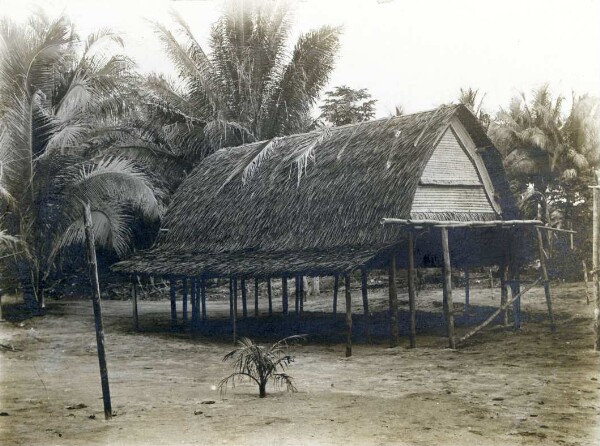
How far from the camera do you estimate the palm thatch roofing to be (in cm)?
1352

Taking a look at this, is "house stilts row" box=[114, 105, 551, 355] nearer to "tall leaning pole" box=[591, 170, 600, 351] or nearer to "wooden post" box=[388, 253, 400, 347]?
"wooden post" box=[388, 253, 400, 347]

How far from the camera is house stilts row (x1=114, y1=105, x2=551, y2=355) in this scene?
523 inches

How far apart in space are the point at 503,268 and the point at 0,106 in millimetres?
12236

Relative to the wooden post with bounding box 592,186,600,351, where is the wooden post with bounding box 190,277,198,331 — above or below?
below

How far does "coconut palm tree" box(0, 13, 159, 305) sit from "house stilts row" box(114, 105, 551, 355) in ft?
6.54

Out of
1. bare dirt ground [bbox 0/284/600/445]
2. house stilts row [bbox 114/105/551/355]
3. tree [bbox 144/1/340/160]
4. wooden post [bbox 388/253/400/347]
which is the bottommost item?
bare dirt ground [bbox 0/284/600/445]

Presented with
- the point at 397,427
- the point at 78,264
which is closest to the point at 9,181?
the point at 78,264

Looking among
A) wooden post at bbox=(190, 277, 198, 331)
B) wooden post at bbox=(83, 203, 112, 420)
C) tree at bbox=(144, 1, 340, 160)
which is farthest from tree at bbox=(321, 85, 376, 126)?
wooden post at bbox=(83, 203, 112, 420)

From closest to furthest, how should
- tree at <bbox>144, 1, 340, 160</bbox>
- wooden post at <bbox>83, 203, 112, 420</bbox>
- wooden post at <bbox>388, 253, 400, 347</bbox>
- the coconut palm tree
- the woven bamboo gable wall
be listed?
wooden post at <bbox>83, 203, 112, 420</bbox>
wooden post at <bbox>388, 253, 400, 347</bbox>
the woven bamboo gable wall
the coconut palm tree
tree at <bbox>144, 1, 340, 160</bbox>

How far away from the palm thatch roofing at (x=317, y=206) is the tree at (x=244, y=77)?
443cm

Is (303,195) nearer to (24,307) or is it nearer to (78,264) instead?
(24,307)

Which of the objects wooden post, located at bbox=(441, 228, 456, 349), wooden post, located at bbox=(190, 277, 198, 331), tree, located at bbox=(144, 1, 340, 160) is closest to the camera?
wooden post, located at bbox=(441, 228, 456, 349)

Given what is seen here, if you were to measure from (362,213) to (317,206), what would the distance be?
4.35ft

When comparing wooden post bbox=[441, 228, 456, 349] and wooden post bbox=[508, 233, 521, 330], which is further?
wooden post bbox=[508, 233, 521, 330]
